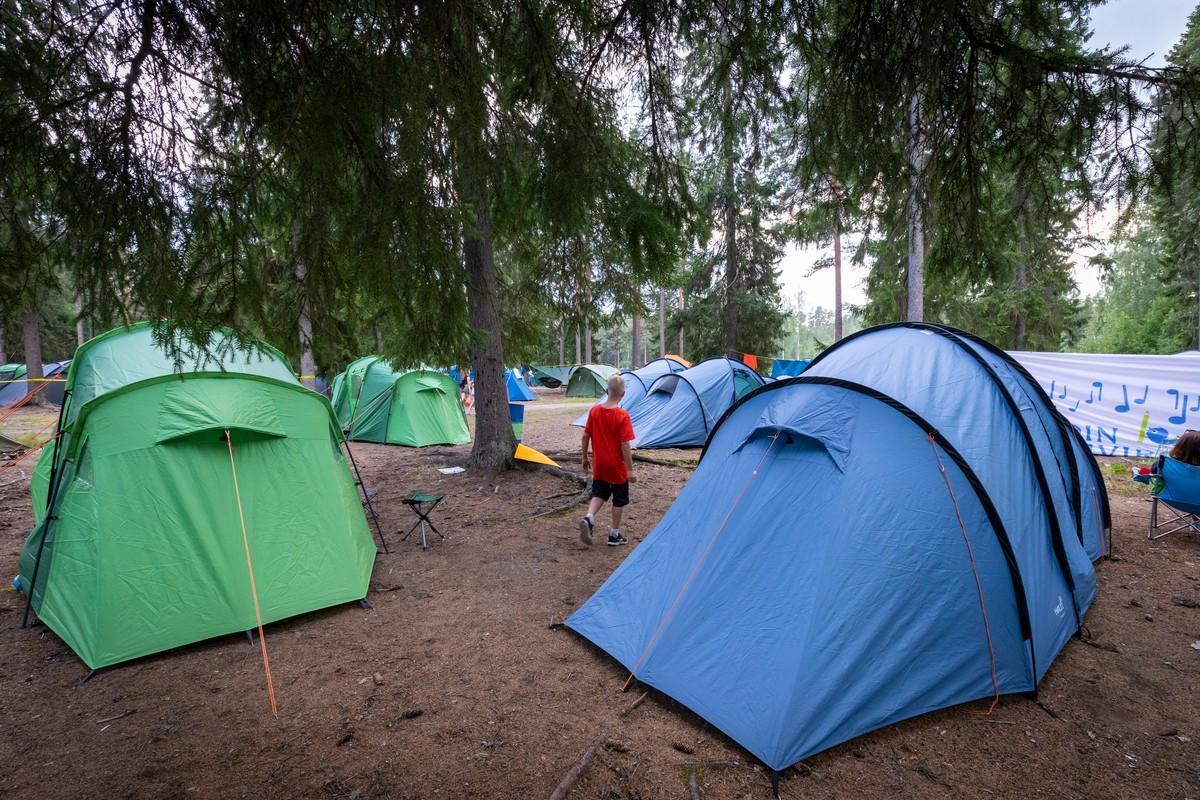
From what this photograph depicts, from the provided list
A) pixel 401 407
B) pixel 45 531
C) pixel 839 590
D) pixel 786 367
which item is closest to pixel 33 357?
pixel 401 407

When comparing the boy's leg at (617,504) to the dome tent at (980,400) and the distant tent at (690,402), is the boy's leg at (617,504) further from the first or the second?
the distant tent at (690,402)

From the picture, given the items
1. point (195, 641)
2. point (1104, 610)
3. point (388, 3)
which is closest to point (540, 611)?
point (195, 641)

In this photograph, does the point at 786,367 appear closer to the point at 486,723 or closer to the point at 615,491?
the point at 615,491

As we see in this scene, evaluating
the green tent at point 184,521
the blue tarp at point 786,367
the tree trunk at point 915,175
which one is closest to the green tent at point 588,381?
the blue tarp at point 786,367

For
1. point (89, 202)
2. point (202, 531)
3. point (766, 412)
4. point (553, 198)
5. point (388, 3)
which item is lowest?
point (202, 531)

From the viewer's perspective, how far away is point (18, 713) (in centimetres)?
289

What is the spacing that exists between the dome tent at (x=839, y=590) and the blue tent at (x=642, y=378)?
853 centimetres

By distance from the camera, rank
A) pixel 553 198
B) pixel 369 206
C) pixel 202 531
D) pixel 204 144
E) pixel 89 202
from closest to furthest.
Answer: pixel 89 202 → pixel 204 144 → pixel 369 206 → pixel 553 198 → pixel 202 531

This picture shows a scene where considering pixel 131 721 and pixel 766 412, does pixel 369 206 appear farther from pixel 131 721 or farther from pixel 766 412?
pixel 131 721

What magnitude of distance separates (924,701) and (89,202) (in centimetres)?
417

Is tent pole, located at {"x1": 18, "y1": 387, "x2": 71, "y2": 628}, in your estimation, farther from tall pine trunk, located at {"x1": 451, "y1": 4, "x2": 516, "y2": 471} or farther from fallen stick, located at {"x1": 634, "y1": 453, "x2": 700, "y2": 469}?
fallen stick, located at {"x1": 634, "y1": 453, "x2": 700, "y2": 469}

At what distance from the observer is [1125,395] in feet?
28.5

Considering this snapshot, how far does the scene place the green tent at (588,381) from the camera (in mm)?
24234

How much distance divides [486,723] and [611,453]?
9.20 ft
